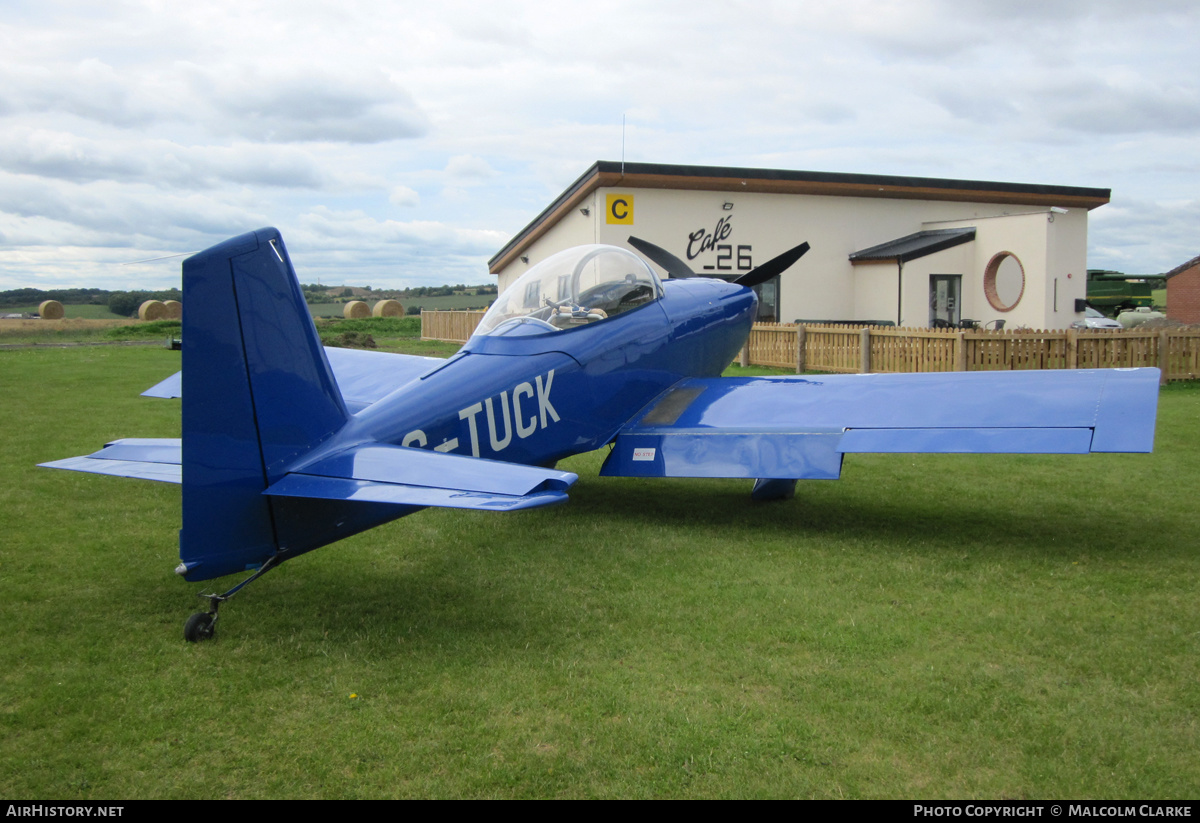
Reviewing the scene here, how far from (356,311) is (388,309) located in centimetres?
196

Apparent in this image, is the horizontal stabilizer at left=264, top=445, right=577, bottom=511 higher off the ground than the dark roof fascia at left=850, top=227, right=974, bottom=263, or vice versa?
the dark roof fascia at left=850, top=227, right=974, bottom=263

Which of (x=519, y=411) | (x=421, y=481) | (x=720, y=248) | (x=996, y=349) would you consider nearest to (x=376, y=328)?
(x=720, y=248)

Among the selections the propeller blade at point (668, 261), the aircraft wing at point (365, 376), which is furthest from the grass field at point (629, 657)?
the propeller blade at point (668, 261)

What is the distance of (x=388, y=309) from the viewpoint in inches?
1761

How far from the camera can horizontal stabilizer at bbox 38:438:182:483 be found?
171 inches

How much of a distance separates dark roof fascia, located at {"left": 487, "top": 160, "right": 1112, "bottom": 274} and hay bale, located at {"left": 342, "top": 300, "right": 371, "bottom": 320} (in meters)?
20.0

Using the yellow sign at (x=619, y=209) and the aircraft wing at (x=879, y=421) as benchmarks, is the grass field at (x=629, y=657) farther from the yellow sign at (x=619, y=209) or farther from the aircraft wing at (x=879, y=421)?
the yellow sign at (x=619, y=209)

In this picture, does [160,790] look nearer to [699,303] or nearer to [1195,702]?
[1195,702]

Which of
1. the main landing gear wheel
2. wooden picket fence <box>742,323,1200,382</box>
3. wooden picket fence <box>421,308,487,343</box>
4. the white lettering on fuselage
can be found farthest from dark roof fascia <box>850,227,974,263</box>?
the main landing gear wheel

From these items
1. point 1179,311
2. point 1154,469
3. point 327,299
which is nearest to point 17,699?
point 1154,469

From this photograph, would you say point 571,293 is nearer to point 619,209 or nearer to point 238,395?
point 238,395

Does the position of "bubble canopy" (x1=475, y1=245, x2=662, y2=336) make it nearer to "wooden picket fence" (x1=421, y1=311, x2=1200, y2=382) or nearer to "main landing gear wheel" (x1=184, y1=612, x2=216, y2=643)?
"main landing gear wheel" (x1=184, y1=612, x2=216, y2=643)

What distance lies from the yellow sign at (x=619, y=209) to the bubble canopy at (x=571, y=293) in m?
13.2

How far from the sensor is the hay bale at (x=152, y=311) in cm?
4250
